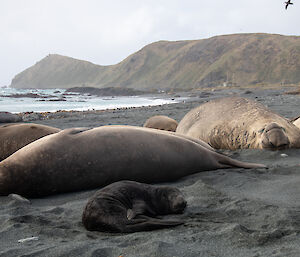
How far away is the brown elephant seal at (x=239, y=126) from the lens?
462cm

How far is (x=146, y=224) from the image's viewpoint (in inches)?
86.4

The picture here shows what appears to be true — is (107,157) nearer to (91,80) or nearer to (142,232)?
(142,232)

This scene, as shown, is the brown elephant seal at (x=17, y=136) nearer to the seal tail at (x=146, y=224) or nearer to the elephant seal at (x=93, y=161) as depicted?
the elephant seal at (x=93, y=161)

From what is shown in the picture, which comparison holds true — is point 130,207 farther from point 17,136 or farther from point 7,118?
point 7,118

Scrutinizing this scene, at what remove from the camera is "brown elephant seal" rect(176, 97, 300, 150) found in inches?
182

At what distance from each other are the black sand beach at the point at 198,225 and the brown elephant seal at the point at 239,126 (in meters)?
1.26

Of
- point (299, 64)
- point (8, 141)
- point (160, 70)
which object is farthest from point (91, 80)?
point (8, 141)

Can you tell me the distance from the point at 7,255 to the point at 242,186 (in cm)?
201

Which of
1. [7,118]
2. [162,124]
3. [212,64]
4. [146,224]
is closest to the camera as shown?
[146,224]

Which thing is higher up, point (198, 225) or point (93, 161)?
point (93, 161)

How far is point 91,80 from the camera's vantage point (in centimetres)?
16562

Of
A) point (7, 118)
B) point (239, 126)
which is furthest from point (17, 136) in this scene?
point (7, 118)

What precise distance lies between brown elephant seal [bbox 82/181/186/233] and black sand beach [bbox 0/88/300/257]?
0.21 ft

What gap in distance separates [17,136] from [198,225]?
154 inches
